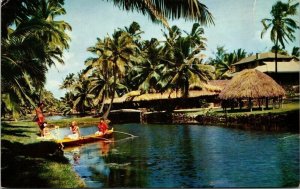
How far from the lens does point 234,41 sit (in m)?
6.44

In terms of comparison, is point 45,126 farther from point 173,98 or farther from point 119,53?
point 173,98

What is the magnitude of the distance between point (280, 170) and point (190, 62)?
1346cm

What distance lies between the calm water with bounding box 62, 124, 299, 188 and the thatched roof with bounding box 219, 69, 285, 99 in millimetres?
3765

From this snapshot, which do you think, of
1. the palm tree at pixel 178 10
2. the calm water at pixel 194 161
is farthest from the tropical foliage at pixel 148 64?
the palm tree at pixel 178 10

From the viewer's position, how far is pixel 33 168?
6.70m

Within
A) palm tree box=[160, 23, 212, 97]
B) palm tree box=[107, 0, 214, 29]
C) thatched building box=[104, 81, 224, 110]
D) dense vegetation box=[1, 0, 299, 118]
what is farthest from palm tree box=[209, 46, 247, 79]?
palm tree box=[107, 0, 214, 29]

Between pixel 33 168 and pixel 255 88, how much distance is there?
35.5 feet

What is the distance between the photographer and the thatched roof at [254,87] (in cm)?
1523

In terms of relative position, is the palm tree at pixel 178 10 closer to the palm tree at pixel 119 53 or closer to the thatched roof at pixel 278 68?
the thatched roof at pixel 278 68

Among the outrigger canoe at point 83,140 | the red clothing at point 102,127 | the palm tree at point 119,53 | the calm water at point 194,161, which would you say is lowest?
the calm water at point 194,161

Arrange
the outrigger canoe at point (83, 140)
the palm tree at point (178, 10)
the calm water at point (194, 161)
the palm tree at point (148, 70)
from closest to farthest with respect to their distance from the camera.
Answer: the palm tree at point (178, 10) < the calm water at point (194, 161) < the outrigger canoe at point (83, 140) < the palm tree at point (148, 70)

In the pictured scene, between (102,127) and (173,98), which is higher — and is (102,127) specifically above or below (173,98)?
below

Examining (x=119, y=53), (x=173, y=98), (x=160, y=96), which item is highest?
(x=119, y=53)

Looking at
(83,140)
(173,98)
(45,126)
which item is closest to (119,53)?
(173,98)
